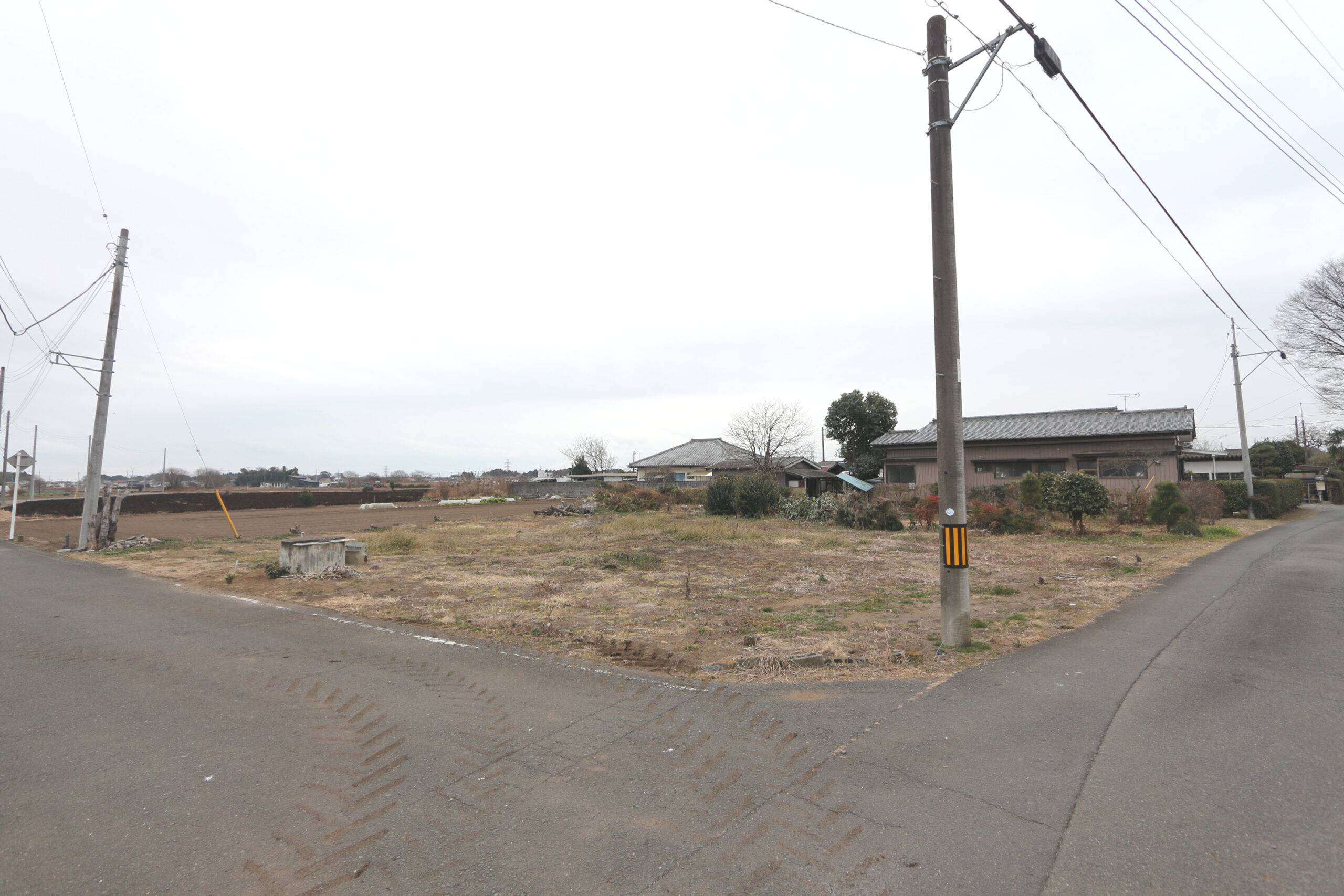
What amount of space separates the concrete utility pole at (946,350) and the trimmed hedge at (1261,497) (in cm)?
2700

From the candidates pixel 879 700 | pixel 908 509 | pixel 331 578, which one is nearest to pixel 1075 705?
pixel 879 700

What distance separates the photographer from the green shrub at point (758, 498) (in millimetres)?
28750

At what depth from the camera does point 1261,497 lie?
26531 millimetres

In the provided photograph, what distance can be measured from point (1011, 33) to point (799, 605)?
7506 mm

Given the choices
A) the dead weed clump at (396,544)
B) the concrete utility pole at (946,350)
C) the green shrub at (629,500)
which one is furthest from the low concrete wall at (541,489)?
the concrete utility pole at (946,350)

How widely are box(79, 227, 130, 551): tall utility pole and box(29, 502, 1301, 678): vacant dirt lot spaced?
6.27ft

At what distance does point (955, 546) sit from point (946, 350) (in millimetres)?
2117

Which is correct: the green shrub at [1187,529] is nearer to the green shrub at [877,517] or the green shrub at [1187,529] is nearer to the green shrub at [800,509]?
the green shrub at [877,517]

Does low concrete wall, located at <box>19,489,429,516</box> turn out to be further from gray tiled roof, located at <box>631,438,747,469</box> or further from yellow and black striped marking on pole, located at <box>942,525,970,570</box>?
yellow and black striped marking on pole, located at <box>942,525,970,570</box>

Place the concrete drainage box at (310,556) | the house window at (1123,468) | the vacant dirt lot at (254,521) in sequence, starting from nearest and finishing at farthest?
the concrete drainage box at (310,556) → the vacant dirt lot at (254,521) → the house window at (1123,468)

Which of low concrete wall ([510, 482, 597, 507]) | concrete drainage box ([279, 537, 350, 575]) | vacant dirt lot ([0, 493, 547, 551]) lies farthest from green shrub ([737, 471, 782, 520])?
low concrete wall ([510, 482, 597, 507])

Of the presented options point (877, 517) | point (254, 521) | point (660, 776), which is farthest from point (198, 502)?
point (660, 776)

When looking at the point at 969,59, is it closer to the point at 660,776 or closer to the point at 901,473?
the point at 660,776

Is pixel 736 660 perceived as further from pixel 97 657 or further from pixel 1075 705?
pixel 97 657
